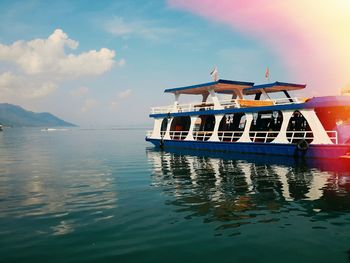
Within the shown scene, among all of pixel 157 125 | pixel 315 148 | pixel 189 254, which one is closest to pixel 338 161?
pixel 315 148

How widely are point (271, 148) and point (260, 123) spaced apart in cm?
426

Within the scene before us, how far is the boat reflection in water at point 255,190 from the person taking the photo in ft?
31.5

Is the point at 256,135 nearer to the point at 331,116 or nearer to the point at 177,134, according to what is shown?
the point at 331,116

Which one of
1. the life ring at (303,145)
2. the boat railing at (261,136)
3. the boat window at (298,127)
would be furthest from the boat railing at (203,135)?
the life ring at (303,145)

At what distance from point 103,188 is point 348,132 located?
69.7 feet

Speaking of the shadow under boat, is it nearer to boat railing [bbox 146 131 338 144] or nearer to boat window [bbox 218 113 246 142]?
boat railing [bbox 146 131 338 144]

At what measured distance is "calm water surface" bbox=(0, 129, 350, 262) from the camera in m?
6.85

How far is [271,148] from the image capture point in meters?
23.9

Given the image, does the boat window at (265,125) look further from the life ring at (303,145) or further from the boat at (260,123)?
the life ring at (303,145)

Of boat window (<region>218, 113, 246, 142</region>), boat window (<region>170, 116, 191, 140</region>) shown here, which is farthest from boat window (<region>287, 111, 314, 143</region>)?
boat window (<region>170, 116, 191, 140</region>)

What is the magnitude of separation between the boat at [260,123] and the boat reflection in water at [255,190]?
191cm

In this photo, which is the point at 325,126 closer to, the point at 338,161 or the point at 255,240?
the point at 338,161

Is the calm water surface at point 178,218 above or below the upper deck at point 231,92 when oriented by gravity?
below

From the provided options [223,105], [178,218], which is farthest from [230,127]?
[178,218]
